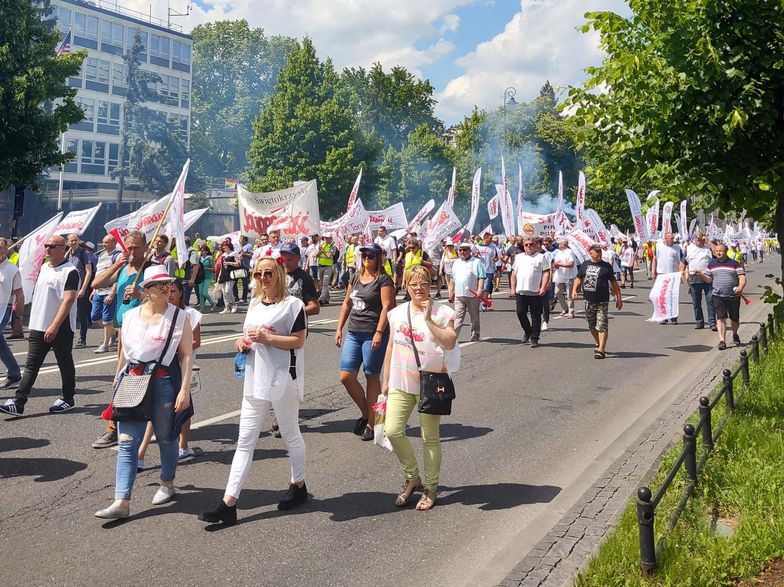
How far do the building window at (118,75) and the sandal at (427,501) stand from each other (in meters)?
67.2

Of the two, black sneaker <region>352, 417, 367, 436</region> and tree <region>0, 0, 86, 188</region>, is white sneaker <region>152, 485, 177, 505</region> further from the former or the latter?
tree <region>0, 0, 86, 188</region>

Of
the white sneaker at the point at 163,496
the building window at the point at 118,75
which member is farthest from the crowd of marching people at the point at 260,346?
the building window at the point at 118,75

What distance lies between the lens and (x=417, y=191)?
211ft

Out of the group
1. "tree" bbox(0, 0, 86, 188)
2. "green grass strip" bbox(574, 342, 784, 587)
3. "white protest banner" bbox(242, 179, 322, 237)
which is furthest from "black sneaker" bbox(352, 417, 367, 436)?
"tree" bbox(0, 0, 86, 188)

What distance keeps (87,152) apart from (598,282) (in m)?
58.9

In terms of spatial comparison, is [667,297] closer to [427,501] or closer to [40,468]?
[427,501]

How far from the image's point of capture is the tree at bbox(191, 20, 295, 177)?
80750 millimetres

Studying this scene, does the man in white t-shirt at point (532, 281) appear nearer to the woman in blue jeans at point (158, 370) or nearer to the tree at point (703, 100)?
the tree at point (703, 100)

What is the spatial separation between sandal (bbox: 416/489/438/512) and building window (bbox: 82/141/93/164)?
63.2 meters

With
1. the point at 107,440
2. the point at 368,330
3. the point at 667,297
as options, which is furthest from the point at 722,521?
the point at 667,297

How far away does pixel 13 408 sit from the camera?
8.19 m

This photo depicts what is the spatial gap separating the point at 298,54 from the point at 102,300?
116 ft

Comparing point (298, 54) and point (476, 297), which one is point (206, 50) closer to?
point (298, 54)

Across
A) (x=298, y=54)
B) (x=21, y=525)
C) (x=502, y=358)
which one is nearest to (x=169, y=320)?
(x=21, y=525)
